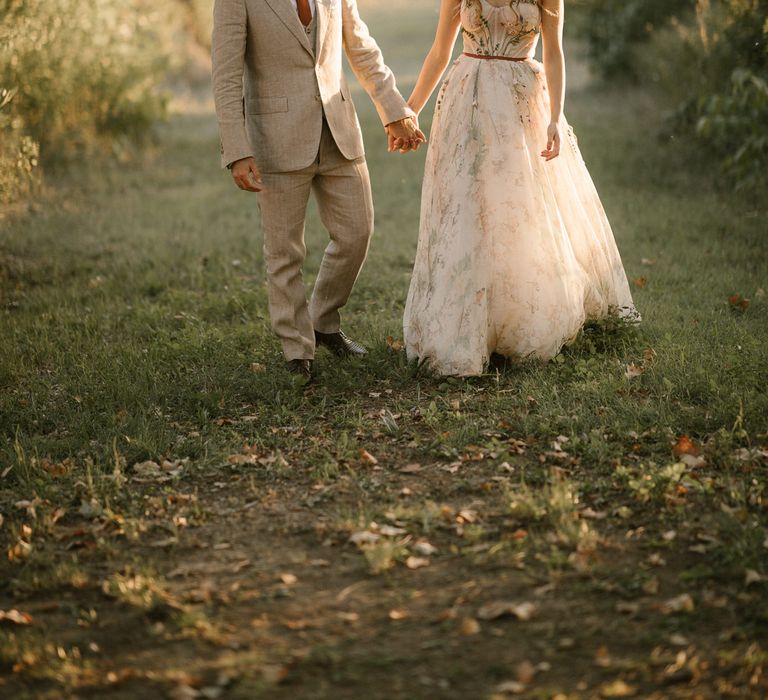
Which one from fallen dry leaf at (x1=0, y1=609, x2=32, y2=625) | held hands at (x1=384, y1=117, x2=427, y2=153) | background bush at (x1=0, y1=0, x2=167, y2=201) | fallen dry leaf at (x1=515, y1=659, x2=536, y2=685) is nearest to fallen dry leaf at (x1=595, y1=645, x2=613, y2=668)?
fallen dry leaf at (x1=515, y1=659, x2=536, y2=685)

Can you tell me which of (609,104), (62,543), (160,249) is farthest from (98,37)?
(62,543)

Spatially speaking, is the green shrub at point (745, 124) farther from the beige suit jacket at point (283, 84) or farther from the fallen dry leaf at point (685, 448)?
the fallen dry leaf at point (685, 448)

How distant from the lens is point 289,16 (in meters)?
4.84

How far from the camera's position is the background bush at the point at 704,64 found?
8539mm

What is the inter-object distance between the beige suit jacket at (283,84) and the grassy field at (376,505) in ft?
4.44

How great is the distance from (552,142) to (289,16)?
61.7 inches

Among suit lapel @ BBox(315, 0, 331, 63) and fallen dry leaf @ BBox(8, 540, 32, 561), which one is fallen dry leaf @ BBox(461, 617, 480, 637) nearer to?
fallen dry leaf @ BBox(8, 540, 32, 561)

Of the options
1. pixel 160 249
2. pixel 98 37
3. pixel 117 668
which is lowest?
pixel 117 668

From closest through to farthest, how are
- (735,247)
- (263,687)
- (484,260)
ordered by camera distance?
(263,687)
(484,260)
(735,247)

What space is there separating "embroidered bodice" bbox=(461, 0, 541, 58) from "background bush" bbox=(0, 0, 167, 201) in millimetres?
5293

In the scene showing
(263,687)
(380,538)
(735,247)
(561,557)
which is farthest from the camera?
(735,247)

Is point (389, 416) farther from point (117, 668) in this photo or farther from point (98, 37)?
point (98, 37)

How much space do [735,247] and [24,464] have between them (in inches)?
232

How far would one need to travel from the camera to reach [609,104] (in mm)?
15586
